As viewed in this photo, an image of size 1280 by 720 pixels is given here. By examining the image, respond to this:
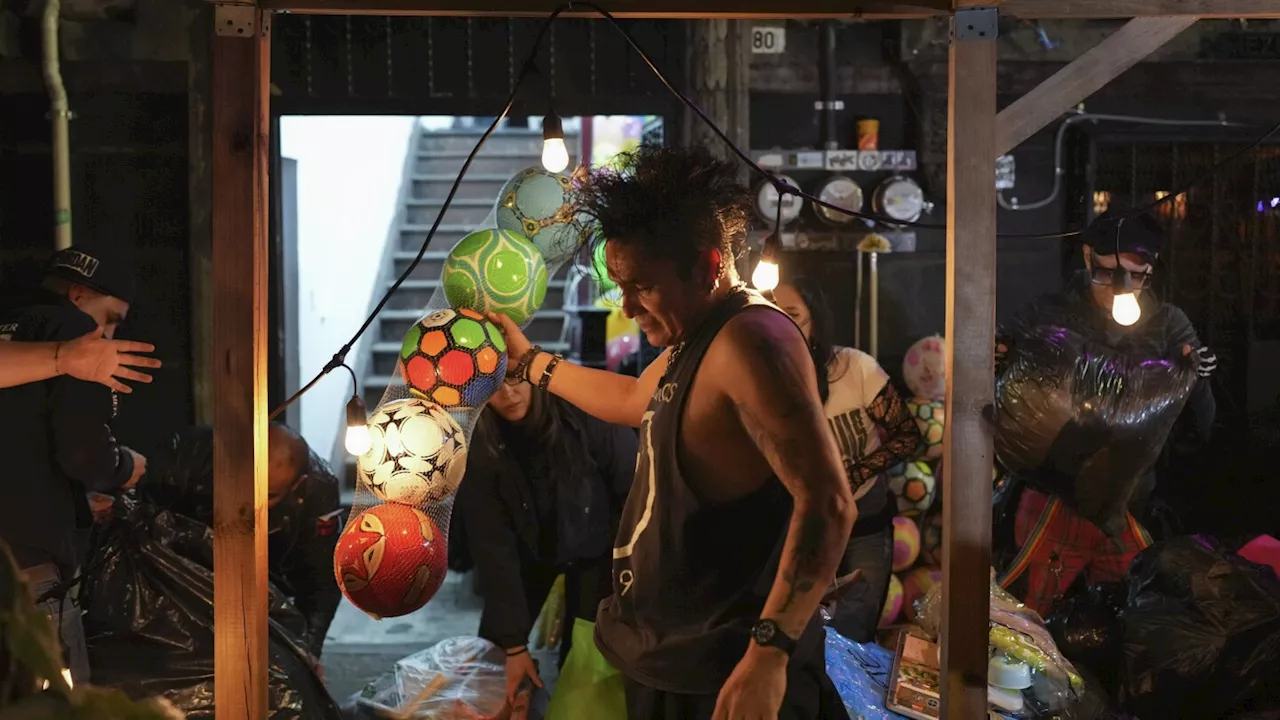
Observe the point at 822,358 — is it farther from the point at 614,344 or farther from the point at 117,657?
the point at 614,344

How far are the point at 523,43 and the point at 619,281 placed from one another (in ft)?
12.2

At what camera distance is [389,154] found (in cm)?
1009

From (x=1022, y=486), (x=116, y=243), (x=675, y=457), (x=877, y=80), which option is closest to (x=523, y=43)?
(x=877, y=80)

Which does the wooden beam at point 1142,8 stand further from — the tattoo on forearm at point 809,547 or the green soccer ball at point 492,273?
the green soccer ball at point 492,273

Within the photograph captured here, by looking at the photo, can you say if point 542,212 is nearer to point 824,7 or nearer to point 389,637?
point 824,7

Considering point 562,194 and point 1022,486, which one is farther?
point 1022,486

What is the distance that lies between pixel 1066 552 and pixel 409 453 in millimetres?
3419

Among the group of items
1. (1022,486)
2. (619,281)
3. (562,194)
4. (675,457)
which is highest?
(562,194)

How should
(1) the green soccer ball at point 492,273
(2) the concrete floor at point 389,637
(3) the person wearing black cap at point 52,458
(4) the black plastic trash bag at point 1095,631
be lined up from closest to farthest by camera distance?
1. (1) the green soccer ball at point 492,273
2. (3) the person wearing black cap at point 52,458
3. (4) the black plastic trash bag at point 1095,631
4. (2) the concrete floor at point 389,637

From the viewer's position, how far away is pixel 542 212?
3.77 metres

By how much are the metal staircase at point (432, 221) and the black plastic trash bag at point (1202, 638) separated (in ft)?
17.2

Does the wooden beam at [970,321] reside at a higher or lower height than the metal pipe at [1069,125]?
lower

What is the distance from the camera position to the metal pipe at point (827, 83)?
6.36m

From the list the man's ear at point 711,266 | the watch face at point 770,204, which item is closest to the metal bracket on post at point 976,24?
the man's ear at point 711,266
